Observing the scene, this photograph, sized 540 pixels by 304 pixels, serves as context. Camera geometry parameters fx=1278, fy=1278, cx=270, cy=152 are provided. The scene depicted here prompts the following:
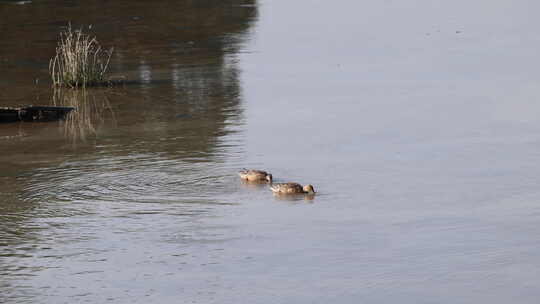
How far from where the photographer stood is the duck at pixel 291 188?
1277 centimetres

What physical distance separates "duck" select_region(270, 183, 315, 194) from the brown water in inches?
4.2

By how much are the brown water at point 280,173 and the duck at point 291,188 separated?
107mm

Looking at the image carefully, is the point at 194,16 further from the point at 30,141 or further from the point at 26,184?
the point at 26,184

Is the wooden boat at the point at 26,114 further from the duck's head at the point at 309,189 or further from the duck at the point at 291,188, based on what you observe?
the duck's head at the point at 309,189

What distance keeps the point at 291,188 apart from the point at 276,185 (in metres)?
0.22

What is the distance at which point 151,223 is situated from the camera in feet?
39.2

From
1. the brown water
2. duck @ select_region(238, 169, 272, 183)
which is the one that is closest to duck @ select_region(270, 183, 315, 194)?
the brown water

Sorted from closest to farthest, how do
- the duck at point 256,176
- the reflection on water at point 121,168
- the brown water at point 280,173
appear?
the brown water at point 280,173
the reflection on water at point 121,168
the duck at point 256,176

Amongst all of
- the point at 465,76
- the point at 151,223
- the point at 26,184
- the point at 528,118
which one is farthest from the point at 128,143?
the point at 465,76

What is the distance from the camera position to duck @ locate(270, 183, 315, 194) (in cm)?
1277

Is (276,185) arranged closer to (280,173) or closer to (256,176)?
(256,176)

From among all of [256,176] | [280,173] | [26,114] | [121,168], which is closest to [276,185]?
[256,176]

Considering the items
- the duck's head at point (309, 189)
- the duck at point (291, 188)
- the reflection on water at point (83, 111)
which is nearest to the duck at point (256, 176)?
the duck at point (291, 188)

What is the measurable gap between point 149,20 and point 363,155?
1640cm
